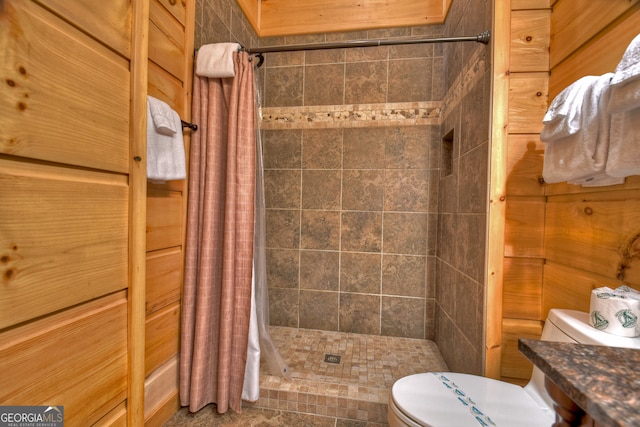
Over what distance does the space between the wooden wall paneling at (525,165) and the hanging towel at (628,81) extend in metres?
0.54

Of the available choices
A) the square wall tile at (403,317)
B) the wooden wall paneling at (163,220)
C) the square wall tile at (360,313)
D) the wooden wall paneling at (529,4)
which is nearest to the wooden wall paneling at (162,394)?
the wooden wall paneling at (163,220)

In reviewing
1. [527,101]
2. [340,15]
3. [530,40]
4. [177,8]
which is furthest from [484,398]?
[340,15]

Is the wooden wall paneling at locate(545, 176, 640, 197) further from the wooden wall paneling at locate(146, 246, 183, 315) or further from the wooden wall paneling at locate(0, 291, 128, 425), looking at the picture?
the wooden wall paneling at locate(146, 246, 183, 315)

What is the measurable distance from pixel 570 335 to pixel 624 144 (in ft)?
1.89

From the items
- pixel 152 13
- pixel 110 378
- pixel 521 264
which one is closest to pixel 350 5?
pixel 152 13

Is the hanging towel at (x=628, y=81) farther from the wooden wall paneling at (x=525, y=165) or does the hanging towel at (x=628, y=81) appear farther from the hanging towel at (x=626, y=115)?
the wooden wall paneling at (x=525, y=165)

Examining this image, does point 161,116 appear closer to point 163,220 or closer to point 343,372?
point 163,220

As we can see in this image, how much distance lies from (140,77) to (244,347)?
4.07 feet

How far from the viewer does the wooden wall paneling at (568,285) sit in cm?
91

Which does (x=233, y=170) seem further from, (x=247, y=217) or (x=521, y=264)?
(x=521, y=264)

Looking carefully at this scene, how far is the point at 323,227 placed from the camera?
7.25ft

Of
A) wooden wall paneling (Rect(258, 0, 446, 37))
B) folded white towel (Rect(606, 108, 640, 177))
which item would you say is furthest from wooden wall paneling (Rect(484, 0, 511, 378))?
wooden wall paneling (Rect(258, 0, 446, 37))

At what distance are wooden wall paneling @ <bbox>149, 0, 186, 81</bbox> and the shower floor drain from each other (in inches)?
72.6

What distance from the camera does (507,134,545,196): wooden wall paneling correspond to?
1153 millimetres
